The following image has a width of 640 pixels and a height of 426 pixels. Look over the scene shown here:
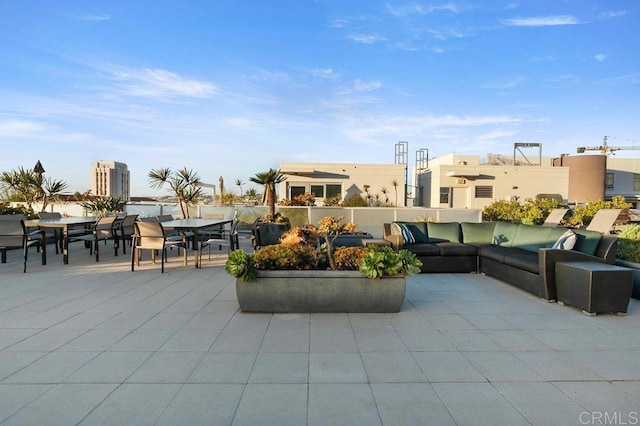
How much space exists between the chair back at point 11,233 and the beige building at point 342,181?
46.3ft

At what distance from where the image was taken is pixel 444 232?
20.4 ft

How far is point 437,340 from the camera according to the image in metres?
2.83

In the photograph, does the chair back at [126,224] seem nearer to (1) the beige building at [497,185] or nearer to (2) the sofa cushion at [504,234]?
(2) the sofa cushion at [504,234]

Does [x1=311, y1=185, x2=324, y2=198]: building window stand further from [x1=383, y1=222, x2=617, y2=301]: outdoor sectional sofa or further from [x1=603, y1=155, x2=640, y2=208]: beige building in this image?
[x1=603, y1=155, x2=640, y2=208]: beige building

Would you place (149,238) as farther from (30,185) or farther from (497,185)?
(497,185)

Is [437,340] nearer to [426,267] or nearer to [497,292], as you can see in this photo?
[497,292]

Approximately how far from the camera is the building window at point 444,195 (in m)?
20.6

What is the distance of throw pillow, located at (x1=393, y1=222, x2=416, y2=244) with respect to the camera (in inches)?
230

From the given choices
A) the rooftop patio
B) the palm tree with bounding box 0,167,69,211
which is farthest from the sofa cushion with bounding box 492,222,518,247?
the palm tree with bounding box 0,167,69,211

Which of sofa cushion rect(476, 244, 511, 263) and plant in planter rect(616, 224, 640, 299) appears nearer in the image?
plant in planter rect(616, 224, 640, 299)

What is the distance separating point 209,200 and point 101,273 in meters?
9.86

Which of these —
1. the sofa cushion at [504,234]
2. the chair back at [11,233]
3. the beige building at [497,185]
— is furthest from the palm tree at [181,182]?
the beige building at [497,185]

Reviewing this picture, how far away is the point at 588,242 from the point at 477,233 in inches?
76.6
